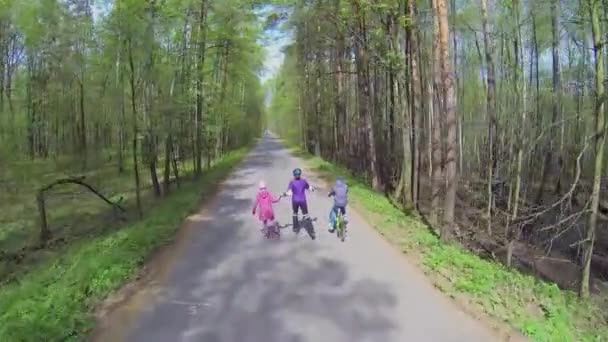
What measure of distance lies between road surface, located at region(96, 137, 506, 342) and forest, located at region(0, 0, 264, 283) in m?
6.56

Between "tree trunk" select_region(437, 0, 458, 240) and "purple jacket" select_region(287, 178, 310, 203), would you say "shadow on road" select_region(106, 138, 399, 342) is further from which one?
"tree trunk" select_region(437, 0, 458, 240)

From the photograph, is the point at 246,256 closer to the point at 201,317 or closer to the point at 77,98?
the point at 201,317

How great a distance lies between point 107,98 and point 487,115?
1890 centimetres

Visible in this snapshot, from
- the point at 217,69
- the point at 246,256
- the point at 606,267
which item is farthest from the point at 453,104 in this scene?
the point at 217,69

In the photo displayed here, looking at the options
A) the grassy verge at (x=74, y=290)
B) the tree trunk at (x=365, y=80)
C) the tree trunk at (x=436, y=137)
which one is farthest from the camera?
the tree trunk at (x=365, y=80)

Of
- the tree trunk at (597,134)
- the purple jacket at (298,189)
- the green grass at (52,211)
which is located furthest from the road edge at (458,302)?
the green grass at (52,211)

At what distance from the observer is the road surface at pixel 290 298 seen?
20.6 ft

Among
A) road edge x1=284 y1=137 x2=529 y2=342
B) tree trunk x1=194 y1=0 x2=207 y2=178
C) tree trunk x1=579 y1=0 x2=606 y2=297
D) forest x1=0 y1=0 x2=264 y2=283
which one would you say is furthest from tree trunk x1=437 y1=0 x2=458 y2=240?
tree trunk x1=194 y1=0 x2=207 y2=178

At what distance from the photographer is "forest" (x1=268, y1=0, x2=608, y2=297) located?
11891mm

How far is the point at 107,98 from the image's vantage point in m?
25.9

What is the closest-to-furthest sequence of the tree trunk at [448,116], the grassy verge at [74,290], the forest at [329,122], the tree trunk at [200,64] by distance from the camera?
the grassy verge at [74,290] < the forest at [329,122] < the tree trunk at [448,116] < the tree trunk at [200,64]

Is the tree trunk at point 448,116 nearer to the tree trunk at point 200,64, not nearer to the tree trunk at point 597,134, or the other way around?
the tree trunk at point 597,134

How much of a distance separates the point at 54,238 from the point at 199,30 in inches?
392

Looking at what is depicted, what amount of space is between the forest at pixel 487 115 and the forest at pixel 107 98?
4766 mm
